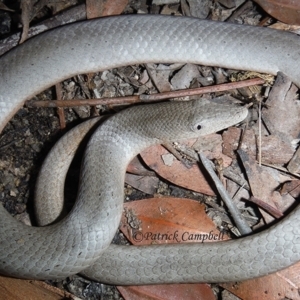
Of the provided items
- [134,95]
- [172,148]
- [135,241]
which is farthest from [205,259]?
[134,95]

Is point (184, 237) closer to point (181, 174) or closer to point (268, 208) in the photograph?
point (181, 174)

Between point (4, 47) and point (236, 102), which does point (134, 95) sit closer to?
point (236, 102)

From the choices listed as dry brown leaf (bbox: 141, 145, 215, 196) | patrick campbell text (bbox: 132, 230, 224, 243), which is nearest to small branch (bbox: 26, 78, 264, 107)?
dry brown leaf (bbox: 141, 145, 215, 196)

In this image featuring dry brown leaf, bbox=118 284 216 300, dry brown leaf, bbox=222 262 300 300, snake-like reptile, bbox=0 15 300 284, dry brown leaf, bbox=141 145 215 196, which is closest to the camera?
snake-like reptile, bbox=0 15 300 284

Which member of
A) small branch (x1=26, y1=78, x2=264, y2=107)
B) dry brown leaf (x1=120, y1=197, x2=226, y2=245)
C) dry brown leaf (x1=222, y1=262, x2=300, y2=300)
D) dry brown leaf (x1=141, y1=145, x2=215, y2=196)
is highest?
small branch (x1=26, y1=78, x2=264, y2=107)

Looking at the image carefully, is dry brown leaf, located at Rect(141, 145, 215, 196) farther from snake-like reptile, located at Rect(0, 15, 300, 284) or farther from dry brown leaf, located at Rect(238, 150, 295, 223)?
dry brown leaf, located at Rect(238, 150, 295, 223)

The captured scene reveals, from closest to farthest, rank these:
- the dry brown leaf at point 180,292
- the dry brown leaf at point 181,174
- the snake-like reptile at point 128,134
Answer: the snake-like reptile at point 128,134
the dry brown leaf at point 180,292
the dry brown leaf at point 181,174

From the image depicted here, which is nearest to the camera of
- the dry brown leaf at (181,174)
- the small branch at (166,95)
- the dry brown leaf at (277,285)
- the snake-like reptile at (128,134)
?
the snake-like reptile at (128,134)

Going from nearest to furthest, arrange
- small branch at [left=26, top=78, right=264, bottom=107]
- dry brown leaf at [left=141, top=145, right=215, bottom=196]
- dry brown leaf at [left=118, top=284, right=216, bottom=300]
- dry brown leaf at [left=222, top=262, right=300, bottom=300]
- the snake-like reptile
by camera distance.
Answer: the snake-like reptile < dry brown leaf at [left=222, top=262, right=300, bottom=300] < dry brown leaf at [left=118, top=284, right=216, bottom=300] < dry brown leaf at [left=141, top=145, right=215, bottom=196] < small branch at [left=26, top=78, right=264, bottom=107]

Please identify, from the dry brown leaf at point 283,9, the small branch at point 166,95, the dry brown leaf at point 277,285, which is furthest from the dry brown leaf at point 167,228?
the dry brown leaf at point 283,9

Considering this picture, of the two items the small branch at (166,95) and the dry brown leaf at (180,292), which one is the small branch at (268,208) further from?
the small branch at (166,95)
